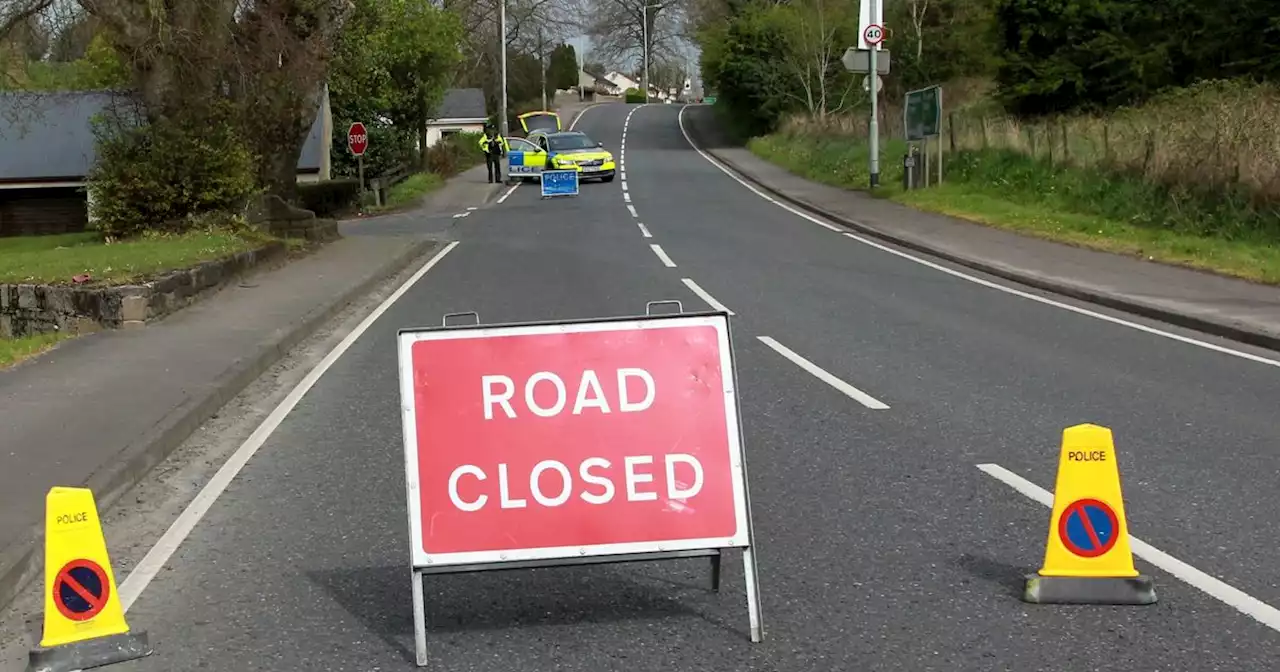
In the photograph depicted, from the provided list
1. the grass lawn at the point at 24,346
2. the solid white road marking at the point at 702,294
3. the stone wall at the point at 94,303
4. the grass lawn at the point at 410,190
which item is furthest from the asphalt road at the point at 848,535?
the grass lawn at the point at 410,190

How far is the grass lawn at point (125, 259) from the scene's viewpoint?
45.2 feet

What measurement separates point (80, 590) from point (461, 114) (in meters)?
82.0

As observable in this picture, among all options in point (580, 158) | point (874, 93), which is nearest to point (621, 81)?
point (580, 158)

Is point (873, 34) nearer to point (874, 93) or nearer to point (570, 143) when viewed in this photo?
point (874, 93)

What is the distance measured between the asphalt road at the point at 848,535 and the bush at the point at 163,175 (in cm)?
800

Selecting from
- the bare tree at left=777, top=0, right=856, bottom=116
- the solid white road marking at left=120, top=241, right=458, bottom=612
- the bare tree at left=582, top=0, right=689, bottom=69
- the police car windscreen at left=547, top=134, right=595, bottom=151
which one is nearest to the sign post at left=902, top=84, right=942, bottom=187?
the police car windscreen at left=547, top=134, right=595, bottom=151

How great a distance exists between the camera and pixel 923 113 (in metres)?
28.7

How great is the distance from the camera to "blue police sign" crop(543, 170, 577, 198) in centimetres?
3516

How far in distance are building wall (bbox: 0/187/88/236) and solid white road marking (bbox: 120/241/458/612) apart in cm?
3758

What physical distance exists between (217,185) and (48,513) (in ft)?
50.7

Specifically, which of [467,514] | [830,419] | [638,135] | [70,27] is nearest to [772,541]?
[467,514]

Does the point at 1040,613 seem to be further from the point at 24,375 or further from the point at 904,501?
the point at 24,375

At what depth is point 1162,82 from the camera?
35531mm

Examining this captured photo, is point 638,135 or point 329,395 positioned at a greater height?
point 638,135
